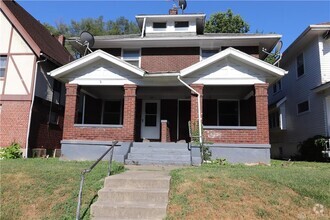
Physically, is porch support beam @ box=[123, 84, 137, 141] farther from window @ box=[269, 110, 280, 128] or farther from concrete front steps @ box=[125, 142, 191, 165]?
window @ box=[269, 110, 280, 128]

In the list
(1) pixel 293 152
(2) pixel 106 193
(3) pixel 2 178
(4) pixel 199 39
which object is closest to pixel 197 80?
(4) pixel 199 39

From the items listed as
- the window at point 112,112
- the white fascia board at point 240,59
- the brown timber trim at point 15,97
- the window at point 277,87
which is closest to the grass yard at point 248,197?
the white fascia board at point 240,59

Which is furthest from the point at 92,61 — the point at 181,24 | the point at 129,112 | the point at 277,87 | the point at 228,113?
the point at 277,87

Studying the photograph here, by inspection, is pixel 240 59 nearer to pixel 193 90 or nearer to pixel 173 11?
pixel 193 90

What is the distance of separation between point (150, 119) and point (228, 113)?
Result: 4170mm

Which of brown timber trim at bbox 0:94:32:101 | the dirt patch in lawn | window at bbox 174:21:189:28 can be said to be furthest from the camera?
window at bbox 174:21:189:28

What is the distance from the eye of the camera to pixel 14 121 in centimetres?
1407

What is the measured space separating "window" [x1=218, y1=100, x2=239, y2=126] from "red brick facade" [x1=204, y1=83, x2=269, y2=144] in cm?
385

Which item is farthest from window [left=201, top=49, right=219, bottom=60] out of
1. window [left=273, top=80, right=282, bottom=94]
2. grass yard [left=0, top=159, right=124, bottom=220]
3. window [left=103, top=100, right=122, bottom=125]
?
grass yard [left=0, top=159, right=124, bottom=220]

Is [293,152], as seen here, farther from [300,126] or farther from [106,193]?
[106,193]

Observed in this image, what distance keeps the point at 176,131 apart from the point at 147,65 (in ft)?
12.5

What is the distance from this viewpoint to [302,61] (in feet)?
57.3

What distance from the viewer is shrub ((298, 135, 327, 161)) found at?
14.3 metres

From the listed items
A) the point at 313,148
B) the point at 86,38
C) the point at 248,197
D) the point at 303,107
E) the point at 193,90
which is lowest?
the point at 248,197
